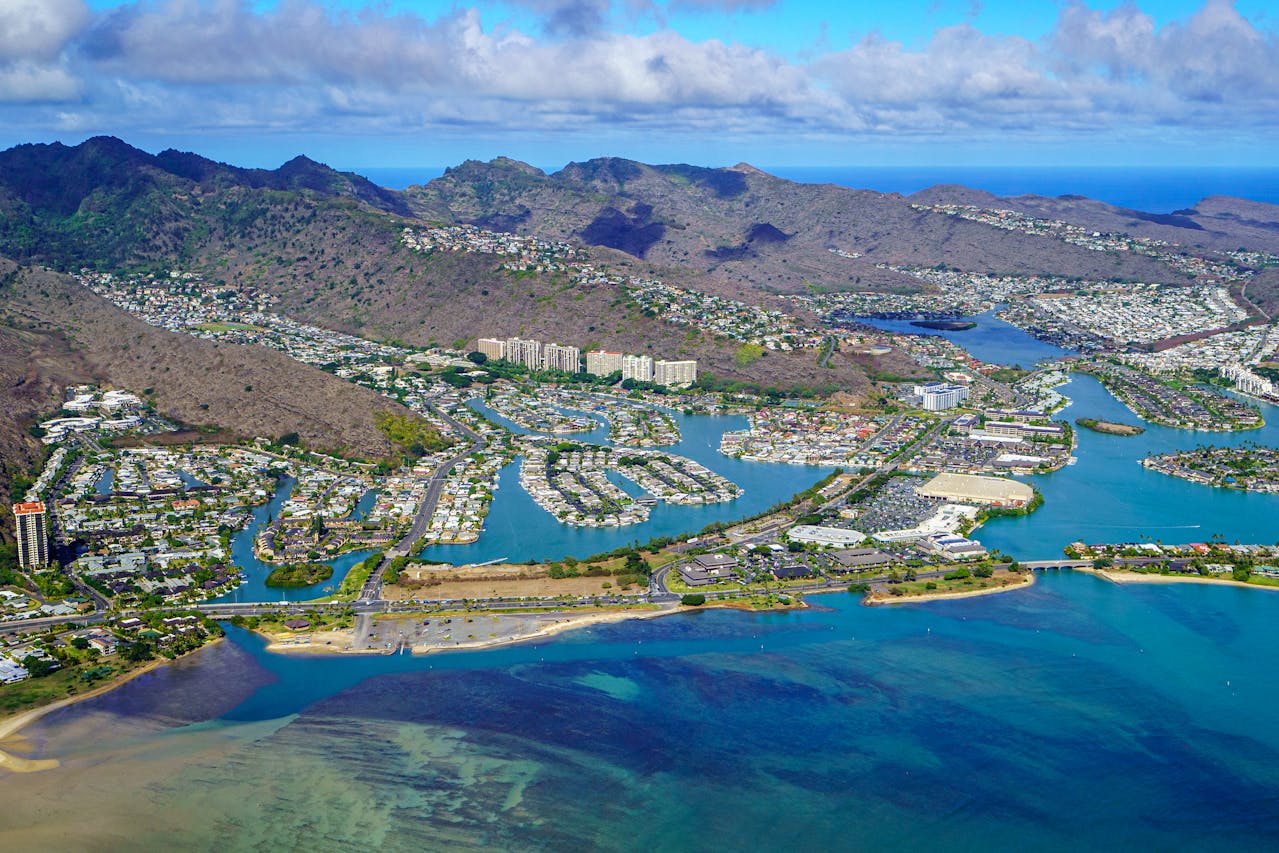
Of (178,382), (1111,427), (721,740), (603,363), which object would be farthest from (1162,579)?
(178,382)

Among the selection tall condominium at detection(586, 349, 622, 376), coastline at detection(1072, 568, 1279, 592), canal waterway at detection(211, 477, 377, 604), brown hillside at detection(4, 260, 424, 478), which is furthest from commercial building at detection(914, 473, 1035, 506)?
tall condominium at detection(586, 349, 622, 376)

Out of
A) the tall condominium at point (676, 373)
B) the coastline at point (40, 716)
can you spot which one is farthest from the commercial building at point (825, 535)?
the tall condominium at point (676, 373)

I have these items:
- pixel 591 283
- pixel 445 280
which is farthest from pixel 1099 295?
pixel 445 280

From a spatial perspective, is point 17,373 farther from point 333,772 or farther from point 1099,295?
point 1099,295

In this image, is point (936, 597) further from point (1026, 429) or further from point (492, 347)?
point (492, 347)

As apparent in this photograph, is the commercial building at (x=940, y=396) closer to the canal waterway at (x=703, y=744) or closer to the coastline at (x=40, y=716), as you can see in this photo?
the canal waterway at (x=703, y=744)

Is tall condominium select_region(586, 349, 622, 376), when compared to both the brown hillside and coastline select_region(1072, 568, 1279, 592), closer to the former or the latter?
the brown hillside
